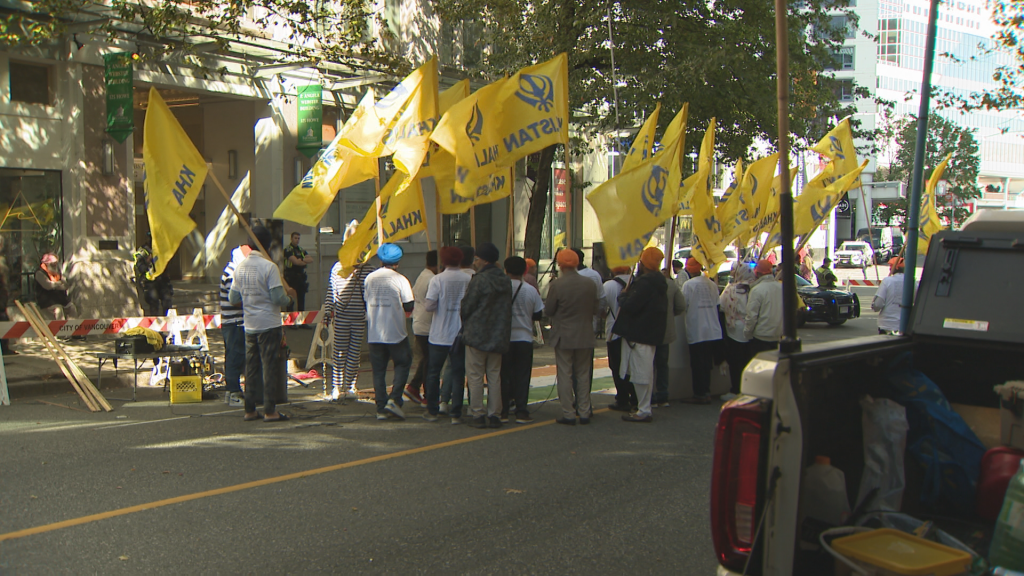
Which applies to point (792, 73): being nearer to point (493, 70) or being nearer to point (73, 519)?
point (493, 70)

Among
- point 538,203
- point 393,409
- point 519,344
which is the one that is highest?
point 538,203

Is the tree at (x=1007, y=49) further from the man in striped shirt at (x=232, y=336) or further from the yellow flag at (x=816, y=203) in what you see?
the man in striped shirt at (x=232, y=336)

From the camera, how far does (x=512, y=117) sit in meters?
9.60

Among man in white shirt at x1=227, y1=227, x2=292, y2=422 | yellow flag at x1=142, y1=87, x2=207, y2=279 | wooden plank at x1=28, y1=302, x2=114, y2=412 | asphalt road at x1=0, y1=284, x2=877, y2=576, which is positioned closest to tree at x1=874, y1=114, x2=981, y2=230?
asphalt road at x1=0, y1=284, x2=877, y2=576

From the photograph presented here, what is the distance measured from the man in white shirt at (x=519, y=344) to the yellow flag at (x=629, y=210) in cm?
93

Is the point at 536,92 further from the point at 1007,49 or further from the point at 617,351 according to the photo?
the point at 1007,49

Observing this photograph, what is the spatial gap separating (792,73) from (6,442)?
15.2 m

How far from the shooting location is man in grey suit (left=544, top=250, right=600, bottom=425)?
8883 mm

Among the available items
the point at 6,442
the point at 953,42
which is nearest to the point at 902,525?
the point at 6,442

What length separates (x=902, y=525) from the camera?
316 centimetres

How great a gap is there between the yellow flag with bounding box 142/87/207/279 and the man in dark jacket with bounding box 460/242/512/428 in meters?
2.88

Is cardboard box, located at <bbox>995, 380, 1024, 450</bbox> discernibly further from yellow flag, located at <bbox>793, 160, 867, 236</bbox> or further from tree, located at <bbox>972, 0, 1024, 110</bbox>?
tree, located at <bbox>972, 0, 1024, 110</bbox>

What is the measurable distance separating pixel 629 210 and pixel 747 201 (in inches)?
167

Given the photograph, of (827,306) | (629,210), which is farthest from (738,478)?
(827,306)
